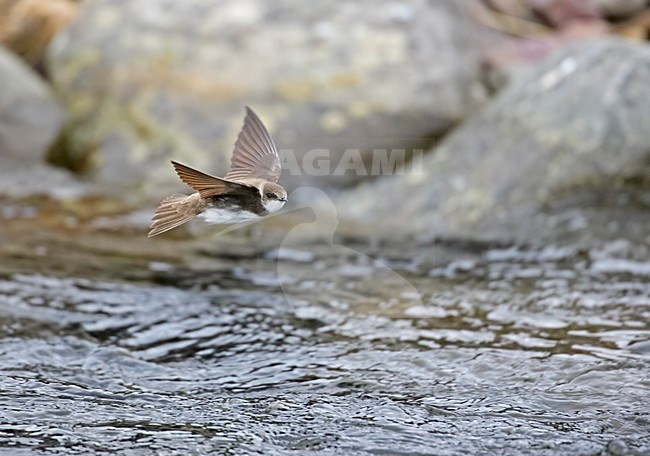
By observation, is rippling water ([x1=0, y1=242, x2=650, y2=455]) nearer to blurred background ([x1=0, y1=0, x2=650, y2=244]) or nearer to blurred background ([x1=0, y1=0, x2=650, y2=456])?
blurred background ([x1=0, y1=0, x2=650, y2=456])

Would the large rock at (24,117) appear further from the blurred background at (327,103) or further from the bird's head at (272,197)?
the bird's head at (272,197)

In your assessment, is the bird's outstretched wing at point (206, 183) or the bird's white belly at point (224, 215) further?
the bird's white belly at point (224, 215)

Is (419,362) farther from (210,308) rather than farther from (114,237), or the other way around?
(114,237)

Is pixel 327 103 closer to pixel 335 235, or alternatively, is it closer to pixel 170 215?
pixel 335 235

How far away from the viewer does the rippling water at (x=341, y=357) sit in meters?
2.86

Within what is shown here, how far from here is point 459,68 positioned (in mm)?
7316

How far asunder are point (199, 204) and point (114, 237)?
2.60 meters

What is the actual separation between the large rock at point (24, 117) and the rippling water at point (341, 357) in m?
2.94

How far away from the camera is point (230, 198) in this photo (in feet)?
10.0

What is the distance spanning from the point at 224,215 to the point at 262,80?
13.6 ft

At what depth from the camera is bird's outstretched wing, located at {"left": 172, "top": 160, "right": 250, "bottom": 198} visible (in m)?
2.75

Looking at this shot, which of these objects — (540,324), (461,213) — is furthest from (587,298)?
(461,213)

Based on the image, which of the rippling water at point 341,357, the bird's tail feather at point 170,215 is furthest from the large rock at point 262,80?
the bird's tail feather at point 170,215

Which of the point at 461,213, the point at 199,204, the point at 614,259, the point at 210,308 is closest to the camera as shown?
the point at 199,204
